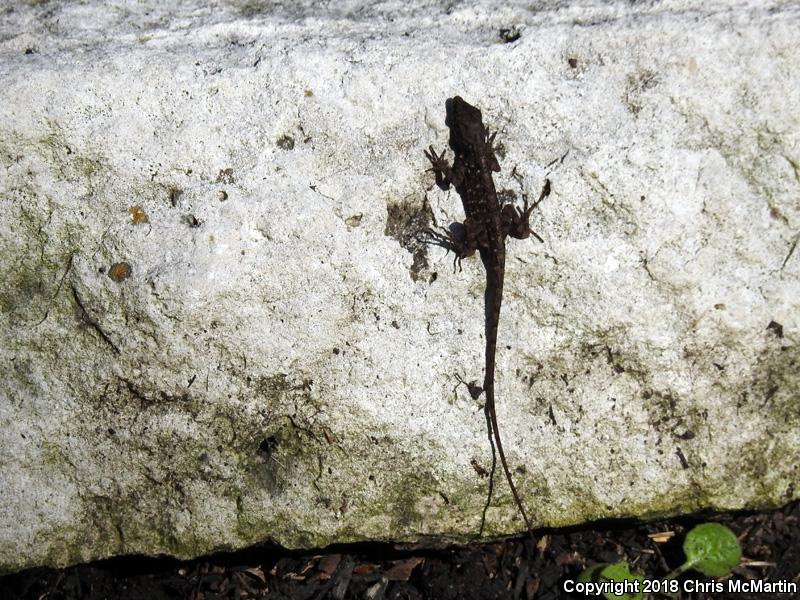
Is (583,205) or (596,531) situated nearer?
(583,205)

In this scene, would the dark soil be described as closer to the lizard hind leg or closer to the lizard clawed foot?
the lizard hind leg

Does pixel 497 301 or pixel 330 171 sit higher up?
pixel 330 171

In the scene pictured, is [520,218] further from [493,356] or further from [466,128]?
[493,356]

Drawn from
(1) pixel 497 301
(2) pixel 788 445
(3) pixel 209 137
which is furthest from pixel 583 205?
(3) pixel 209 137

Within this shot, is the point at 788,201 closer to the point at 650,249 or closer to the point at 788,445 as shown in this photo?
the point at 650,249

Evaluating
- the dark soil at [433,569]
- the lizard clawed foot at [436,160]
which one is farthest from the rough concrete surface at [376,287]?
the dark soil at [433,569]

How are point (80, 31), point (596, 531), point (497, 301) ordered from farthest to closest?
point (596, 531) < point (80, 31) < point (497, 301)

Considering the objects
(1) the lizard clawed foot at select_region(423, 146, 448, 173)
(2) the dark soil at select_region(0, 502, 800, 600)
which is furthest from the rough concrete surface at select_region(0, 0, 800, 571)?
(2) the dark soil at select_region(0, 502, 800, 600)
